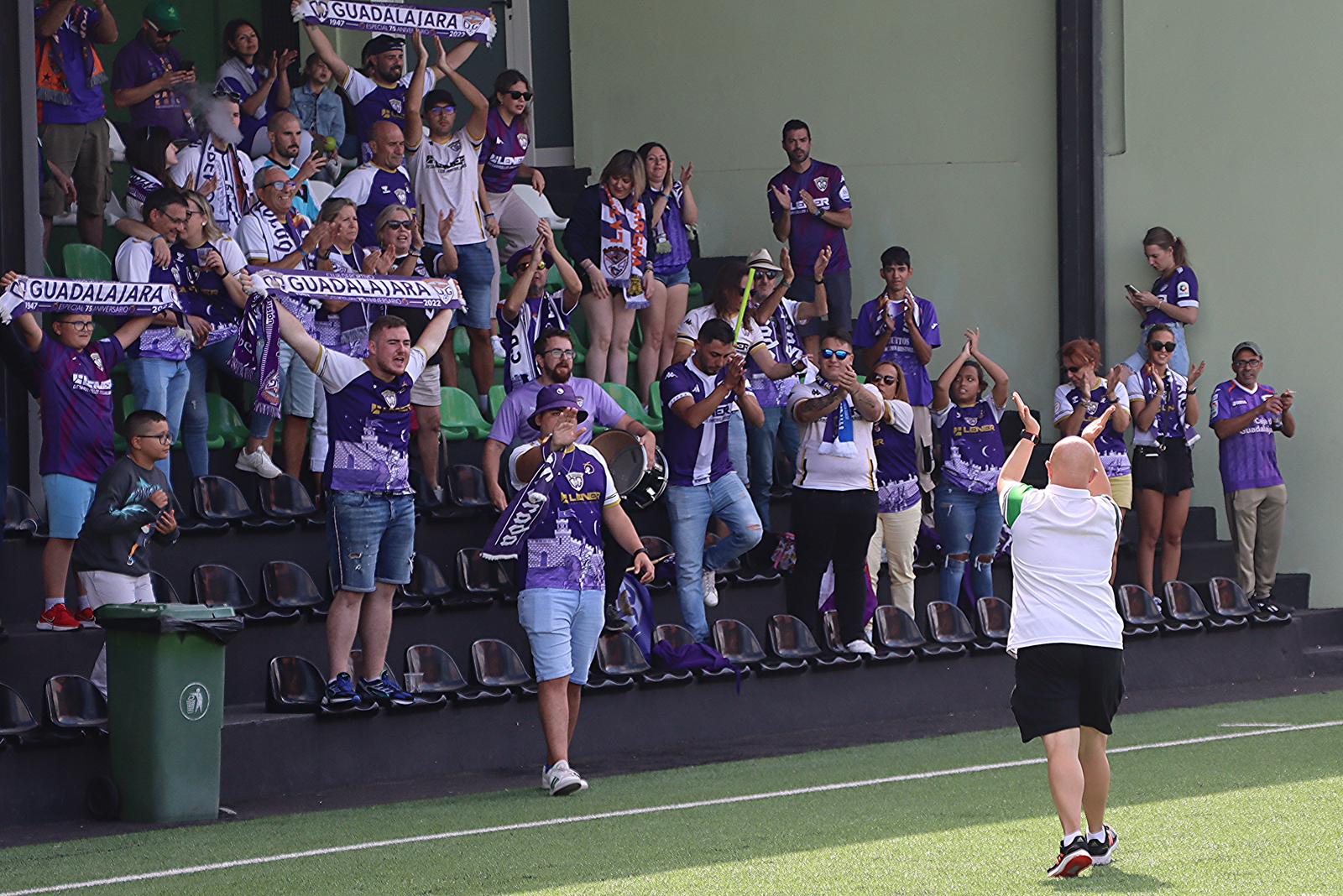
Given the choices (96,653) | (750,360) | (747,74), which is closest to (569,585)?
(96,653)

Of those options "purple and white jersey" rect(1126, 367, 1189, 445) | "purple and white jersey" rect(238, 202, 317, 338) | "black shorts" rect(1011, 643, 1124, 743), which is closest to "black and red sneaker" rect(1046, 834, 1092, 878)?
"black shorts" rect(1011, 643, 1124, 743)

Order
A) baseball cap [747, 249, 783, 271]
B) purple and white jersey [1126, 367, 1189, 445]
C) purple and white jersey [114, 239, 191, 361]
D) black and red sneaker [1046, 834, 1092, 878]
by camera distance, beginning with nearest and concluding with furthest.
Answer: black and red sneaker [1046, 834, 1092, 878]
purple and white jersey [114, 239, 191, 361]
baseball cap [747, 249, 783, 271]
purple and white jersey [1126, 367, 1189, 445]

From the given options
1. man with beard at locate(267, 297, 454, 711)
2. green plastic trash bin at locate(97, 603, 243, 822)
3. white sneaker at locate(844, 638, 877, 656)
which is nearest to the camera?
green plastic trash bin at locate(97, 603, 243, 822)

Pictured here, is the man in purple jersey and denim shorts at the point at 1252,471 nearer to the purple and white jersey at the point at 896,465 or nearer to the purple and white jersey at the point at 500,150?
the purple and white jersey at the point at 896,465

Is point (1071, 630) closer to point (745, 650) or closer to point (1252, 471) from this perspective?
point (745, 650)

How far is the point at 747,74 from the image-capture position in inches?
695

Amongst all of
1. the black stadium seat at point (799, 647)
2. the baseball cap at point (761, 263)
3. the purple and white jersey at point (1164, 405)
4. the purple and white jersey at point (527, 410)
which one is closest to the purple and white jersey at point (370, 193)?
the purple and white jersey at point (527, 410)

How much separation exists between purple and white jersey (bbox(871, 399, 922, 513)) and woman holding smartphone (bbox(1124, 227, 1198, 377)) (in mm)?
3707

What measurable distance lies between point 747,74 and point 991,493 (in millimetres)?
6351

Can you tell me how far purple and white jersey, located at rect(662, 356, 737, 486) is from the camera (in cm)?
1141

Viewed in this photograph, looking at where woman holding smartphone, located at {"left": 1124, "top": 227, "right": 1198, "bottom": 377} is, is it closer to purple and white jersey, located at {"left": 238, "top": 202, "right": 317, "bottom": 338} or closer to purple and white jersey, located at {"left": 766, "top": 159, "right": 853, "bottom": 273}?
purple and white jersey, located at {"left": 766, "top": 159, "right": 853, "bottom": 273}

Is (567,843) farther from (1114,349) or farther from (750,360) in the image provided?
(1114,349)

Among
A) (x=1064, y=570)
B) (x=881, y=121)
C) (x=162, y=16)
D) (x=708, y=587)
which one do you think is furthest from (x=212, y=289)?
(x=881, y=121)

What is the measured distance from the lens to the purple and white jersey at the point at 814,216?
14984 millimetres
